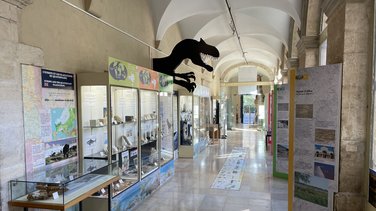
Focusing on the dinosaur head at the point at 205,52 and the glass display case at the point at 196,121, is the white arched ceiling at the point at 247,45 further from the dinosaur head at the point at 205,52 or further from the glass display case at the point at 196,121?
the dinosaur head at the point at 205,52

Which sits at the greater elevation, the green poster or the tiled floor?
the green poster

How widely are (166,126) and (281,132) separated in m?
→ 2.86

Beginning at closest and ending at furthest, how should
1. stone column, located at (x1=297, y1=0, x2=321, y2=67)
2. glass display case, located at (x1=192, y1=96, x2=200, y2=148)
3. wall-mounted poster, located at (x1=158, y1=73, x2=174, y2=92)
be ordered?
stone column, located at (x1=297, y1=0, x2=321, y2=67) < wall-mounted poster, located at (x1=158, y1=73, x2=174, y2=92) < glass display case, located at (x1=192, y1=96, x2=200, y2=148)

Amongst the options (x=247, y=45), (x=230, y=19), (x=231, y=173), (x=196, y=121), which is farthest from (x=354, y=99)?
(x=247, y=45)

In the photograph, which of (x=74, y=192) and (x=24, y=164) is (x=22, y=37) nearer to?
(x=24, y=164)

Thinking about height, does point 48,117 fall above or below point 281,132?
above

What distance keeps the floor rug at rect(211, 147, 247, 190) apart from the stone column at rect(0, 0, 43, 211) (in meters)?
3.96

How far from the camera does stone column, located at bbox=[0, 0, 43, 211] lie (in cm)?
260

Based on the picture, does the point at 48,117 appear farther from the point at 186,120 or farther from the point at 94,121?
the point at 186,120

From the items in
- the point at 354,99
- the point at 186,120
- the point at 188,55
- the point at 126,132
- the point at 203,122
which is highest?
the point at 188,55

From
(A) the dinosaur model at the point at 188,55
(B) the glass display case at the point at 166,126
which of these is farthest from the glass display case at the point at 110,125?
(A) the dinosaur model at the point at 188,55

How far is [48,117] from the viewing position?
10.5 feet

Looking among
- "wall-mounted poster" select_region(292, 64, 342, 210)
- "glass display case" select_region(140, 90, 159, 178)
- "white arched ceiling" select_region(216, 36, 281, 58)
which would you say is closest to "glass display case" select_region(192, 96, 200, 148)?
"white arched ceiling" select_region(216, 36, 281, 58)

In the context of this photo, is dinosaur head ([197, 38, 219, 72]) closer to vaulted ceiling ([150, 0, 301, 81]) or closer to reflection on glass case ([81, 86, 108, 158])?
vaulted ceiling ([150, 0, 301, 81])
